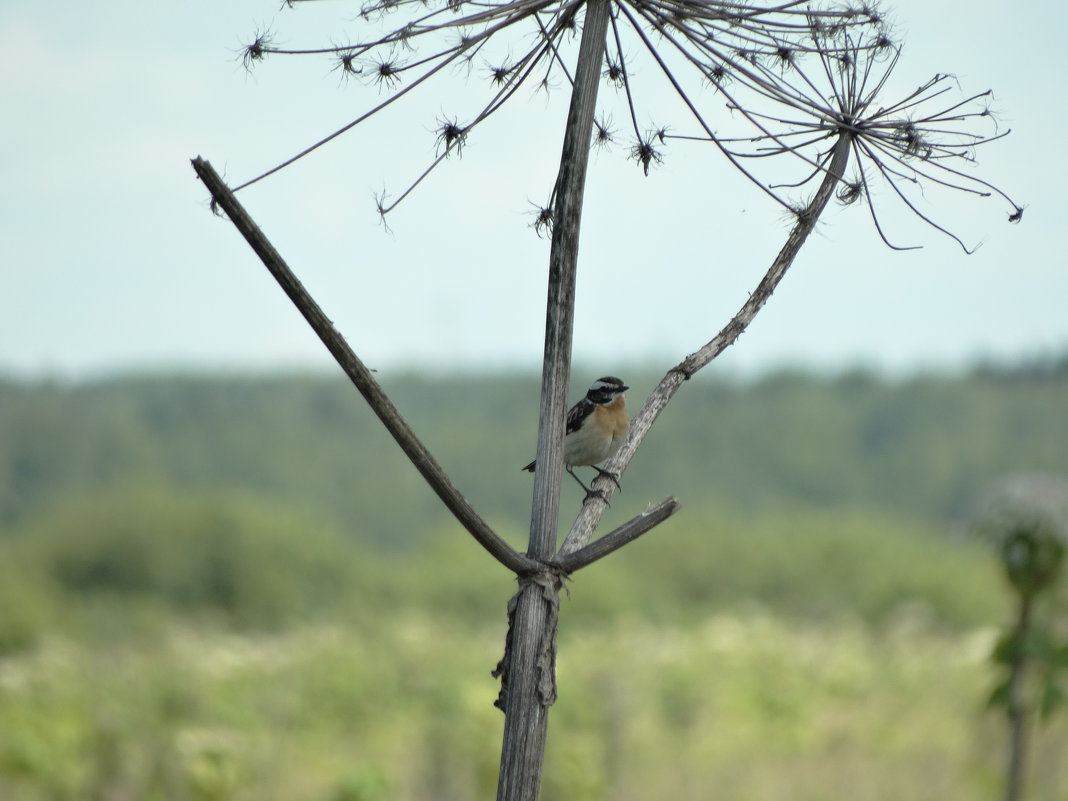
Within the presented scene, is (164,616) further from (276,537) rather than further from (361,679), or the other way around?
(361,679)

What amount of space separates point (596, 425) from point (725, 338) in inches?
110

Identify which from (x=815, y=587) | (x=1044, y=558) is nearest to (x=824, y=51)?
(x=1044, y=558)

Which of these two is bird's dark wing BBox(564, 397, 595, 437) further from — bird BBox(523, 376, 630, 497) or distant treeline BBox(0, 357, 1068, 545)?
distant treeline BBox(0, 357, 1068, 545)

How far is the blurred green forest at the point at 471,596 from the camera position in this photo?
8695mm

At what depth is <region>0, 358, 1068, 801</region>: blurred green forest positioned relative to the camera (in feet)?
28.5

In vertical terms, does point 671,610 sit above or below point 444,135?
above

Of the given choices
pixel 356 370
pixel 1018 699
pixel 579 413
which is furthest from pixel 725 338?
pixel 1018 699

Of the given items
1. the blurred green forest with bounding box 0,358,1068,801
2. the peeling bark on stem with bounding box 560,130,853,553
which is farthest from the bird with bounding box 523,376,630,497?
the peeling bark on stem with bounding box 560,130,853,553

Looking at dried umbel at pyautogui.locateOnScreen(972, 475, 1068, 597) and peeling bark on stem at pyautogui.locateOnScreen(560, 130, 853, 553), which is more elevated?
dried umbel at pyautogui.locateOnScreen(972, 475, 1068, 597)

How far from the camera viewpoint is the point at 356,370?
1812 millimetres

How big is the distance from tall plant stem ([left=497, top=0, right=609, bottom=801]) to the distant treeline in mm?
30950

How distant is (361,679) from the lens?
42.0 ft

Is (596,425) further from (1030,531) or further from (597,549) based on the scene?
(597,549)

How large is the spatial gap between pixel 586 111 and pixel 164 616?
23451mm
